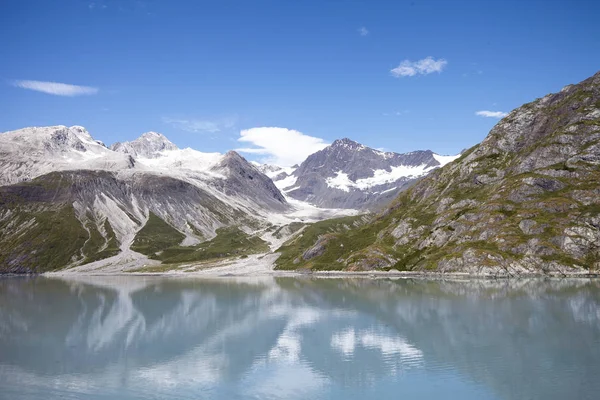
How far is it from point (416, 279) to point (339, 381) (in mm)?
133820

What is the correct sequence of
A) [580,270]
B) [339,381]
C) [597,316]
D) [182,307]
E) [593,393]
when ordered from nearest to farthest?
[593,393], [339,381], [597,316], [182,307], [580,270]

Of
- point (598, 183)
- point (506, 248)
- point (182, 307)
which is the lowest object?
point (182, 307)

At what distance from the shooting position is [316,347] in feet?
246

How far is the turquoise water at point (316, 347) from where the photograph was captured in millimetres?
53906

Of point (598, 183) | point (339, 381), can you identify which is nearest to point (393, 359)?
point (339, 381)

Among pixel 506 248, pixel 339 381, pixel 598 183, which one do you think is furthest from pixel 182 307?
pixel 598 183

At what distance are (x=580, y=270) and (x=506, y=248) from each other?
26.0 meters

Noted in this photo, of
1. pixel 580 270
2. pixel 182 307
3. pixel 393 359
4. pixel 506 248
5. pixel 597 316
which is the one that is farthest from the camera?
pixel 506 248

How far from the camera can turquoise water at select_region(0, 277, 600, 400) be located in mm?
53906

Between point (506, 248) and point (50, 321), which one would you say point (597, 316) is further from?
point (50, 321)

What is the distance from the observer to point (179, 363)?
6650 cm

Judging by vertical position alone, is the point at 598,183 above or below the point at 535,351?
above

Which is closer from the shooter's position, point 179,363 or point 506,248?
point 179,363

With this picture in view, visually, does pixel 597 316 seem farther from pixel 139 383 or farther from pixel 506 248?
pixel 506 248
